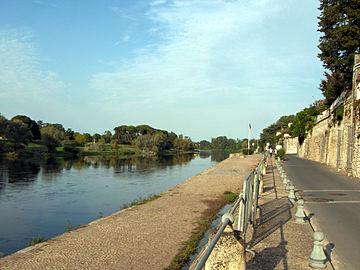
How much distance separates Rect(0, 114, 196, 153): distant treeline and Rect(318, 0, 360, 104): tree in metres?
59.2

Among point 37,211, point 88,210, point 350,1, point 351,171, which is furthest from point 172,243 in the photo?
point 350,1

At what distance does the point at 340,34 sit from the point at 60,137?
6872cm

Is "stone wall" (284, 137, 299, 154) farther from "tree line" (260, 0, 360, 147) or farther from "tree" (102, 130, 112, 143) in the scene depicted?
"tree" (102, 130, 112, 143)

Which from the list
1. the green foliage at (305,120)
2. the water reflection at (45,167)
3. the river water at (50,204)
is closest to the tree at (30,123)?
the water reflection at (45,167)

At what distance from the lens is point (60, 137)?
77188 mm

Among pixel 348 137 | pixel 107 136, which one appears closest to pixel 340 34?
pixel 348 137

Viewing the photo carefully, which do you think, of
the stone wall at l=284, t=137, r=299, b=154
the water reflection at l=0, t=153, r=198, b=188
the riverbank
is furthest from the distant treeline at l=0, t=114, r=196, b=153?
the riverbank

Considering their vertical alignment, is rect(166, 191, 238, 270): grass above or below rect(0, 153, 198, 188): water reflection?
above

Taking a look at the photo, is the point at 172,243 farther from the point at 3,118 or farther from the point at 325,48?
the point at 3,118

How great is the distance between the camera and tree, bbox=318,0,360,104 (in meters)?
22.7

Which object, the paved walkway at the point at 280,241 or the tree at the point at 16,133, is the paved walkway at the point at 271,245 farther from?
the tree at the point at 16,133

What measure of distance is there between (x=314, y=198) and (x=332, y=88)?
29253mm

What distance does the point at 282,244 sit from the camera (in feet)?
21.1

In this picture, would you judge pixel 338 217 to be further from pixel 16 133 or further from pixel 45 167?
pixel 16 133
